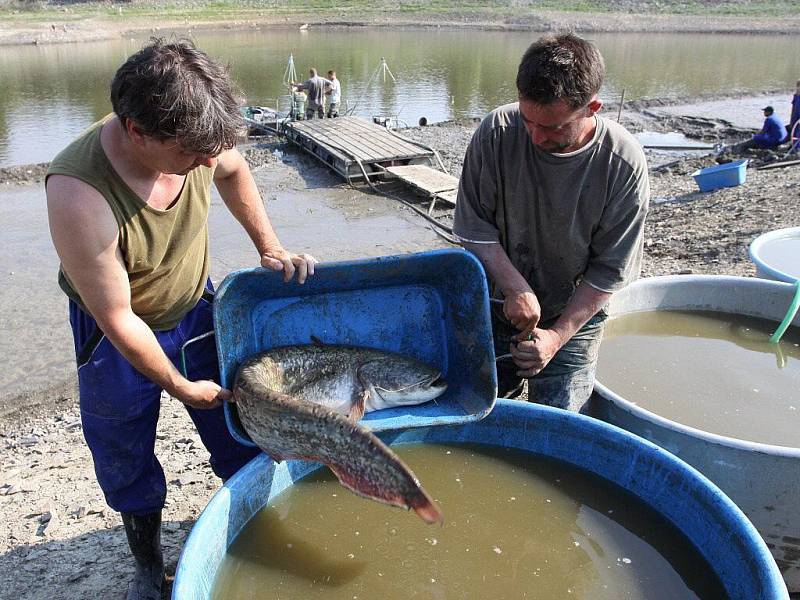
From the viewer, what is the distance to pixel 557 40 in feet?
8.15

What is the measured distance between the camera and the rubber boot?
8.93 feet

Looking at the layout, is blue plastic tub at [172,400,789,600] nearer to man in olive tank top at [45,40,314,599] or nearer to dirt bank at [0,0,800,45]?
man in olive tank top at [45,40,314,599]

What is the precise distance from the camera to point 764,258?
488cm

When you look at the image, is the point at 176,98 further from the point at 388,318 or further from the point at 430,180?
the point at 430,180

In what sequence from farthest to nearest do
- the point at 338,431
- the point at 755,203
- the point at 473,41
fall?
the point at 473,41
the point at 755,203
the point at 338,431

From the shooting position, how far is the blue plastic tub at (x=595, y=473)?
2008 mm

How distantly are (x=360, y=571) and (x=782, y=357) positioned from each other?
9.16 feet

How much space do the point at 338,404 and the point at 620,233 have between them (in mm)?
1325

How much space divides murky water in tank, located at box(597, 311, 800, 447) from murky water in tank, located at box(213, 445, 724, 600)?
0.99m

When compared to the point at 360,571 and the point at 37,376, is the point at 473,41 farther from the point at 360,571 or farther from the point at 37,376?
the point at 360,571

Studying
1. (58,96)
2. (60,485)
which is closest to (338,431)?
(60,485)

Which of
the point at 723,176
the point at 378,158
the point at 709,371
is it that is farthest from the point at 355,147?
the point at 709,371

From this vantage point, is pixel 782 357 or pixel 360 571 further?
pixel 782 357

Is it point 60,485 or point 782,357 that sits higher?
point 782,357
